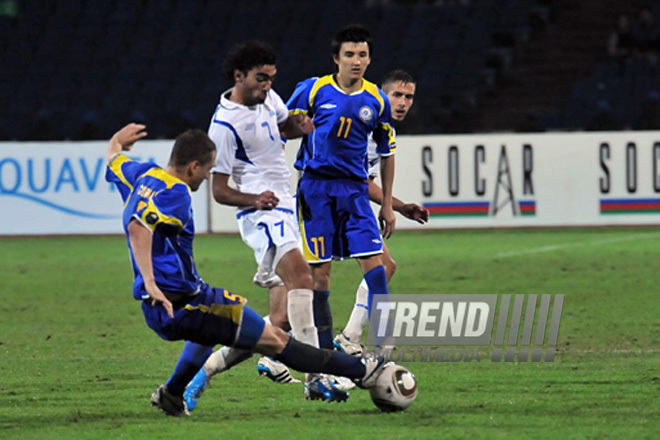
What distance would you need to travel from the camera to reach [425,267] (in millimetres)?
12352

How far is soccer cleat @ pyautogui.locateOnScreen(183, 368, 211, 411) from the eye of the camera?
5496 mm

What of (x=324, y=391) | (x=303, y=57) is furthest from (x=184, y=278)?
(x=303, y=57)

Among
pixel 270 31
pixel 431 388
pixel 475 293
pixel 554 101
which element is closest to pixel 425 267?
pixel 475 293

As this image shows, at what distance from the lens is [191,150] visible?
16.5ft

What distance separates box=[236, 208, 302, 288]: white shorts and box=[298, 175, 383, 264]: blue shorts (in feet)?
0.84

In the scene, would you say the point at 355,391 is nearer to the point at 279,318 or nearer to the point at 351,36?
the point at 279,318

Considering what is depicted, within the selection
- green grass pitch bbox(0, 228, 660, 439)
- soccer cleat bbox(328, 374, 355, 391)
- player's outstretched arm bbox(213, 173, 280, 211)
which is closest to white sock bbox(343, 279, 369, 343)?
green grass pitch bbox(0, 228, 660, 439)

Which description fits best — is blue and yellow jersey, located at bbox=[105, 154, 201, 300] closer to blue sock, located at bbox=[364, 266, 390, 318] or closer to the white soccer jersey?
the white soccer jersey

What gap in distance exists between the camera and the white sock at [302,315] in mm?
5828

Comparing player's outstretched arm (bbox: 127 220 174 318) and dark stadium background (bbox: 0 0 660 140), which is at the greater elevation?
dark stadium background (bbox: 0 0 660 140)

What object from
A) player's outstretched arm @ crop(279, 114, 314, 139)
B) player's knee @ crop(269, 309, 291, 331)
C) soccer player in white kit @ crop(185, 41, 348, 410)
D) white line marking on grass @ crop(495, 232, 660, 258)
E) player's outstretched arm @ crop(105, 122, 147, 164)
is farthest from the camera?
white line marking on grass @ crop(495, 232, 660, 258)

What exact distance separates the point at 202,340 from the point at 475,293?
5.28 meters

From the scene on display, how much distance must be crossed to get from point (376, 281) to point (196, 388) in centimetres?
128

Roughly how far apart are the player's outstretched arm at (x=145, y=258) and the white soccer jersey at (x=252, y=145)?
1068 millimetres
